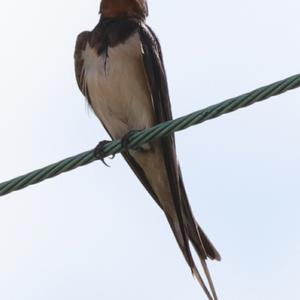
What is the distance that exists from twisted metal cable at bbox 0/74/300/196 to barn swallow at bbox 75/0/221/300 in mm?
1397

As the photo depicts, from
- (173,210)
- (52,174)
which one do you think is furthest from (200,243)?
(52,174)

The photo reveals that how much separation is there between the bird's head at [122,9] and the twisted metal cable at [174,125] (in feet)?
7.40

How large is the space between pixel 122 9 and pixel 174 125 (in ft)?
9.39

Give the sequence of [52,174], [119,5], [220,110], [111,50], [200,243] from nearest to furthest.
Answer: [220,110], [52,174], [200,243], [111,50], [119,5]

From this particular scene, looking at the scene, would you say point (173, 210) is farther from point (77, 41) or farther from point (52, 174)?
point (52, 174)

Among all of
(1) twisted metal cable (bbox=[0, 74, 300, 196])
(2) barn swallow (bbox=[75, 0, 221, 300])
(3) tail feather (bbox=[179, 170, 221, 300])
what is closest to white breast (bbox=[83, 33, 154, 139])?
(2) barn swallow (bbox=[75, 0, 221, 300])

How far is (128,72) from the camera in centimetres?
766

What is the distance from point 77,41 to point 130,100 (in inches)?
26.9

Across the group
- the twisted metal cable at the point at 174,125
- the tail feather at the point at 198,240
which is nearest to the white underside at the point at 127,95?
the tail feather at the point at 198,240

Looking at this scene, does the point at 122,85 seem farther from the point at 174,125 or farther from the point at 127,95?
the point at 174,125

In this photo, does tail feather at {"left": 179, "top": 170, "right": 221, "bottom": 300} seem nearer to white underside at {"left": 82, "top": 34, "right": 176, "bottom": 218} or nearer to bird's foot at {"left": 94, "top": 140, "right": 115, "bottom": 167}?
white underside at {"left": 82, "top": 34, "right": 176, "bottom": 218}

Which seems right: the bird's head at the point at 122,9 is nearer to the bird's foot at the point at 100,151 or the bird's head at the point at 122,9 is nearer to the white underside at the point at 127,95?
the white underside at the point at 127,95

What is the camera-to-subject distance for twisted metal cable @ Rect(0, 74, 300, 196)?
17.1 feet

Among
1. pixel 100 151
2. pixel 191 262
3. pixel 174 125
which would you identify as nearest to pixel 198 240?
pixel 191 262
